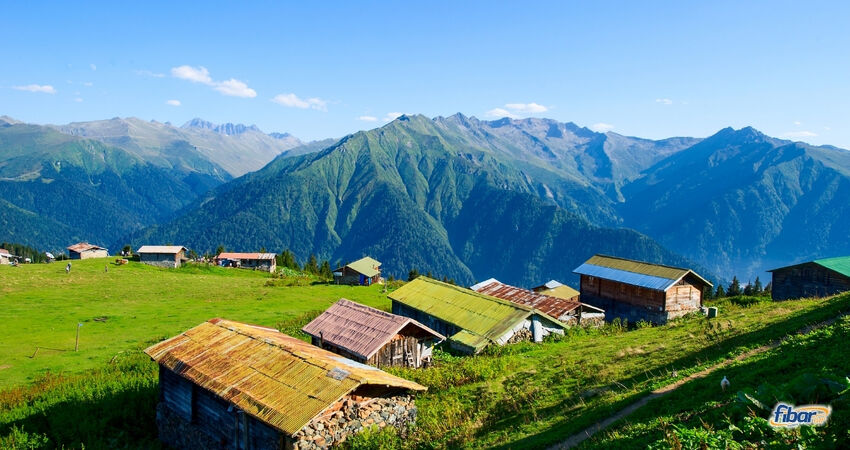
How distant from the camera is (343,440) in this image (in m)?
17.4

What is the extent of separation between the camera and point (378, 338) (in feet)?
95.2

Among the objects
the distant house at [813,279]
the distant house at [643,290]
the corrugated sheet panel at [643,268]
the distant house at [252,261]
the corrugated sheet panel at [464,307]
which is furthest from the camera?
the distant house at [252,261]

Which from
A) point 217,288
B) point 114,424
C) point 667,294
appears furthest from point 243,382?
point 217,288

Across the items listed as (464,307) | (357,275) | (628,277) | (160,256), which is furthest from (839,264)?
(160,256)

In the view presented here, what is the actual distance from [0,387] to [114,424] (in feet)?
43.9

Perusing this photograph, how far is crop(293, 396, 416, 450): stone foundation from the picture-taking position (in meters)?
16.6

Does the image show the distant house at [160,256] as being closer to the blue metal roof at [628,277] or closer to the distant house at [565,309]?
the distant house at [565,309]

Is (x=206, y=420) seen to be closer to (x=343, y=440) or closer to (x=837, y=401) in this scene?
(x=343, y=440)

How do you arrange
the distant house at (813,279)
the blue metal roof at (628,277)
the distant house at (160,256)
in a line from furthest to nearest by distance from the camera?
the distant house at (160,256), the distant house at (813,279), the blue metal roof at (628,277)

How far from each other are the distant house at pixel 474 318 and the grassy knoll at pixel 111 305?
48.9ft

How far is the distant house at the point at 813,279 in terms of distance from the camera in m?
46.7

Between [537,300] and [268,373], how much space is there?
30974mm

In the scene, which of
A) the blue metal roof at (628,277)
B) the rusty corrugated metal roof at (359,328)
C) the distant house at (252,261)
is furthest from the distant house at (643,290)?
the distant house at (252,261)

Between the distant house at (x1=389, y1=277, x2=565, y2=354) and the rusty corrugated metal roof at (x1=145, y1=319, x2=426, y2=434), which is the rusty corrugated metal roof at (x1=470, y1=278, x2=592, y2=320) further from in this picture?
the rusty corrugated metal roof at (x1=145, y1=319, x2=426, y2=434)
